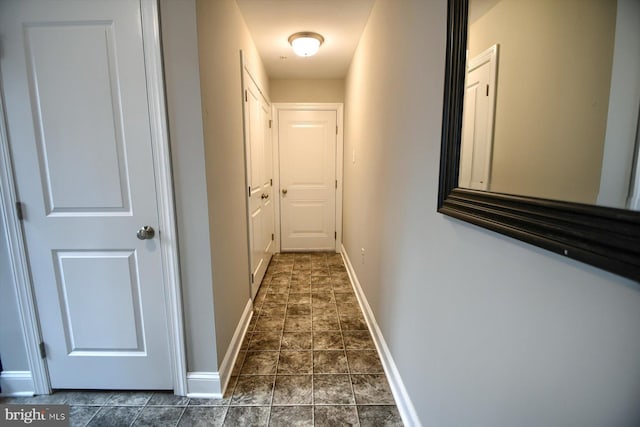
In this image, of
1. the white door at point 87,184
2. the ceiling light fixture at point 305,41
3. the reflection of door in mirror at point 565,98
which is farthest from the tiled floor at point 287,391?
the ceiling light fixture at point 305,41

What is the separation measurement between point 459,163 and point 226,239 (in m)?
1.35

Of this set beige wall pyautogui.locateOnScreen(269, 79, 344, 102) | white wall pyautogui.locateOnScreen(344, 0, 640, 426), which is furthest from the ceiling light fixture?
beige wall pyautogui.locateOnScreen(269, 79, 344, 102)

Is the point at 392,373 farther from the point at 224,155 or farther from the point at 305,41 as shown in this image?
the point at 305,41

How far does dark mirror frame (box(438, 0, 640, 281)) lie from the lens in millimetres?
390

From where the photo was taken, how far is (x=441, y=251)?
0.99 meters

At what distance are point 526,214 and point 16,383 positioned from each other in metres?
2.43

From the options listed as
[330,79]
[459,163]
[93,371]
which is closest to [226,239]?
[93,371]

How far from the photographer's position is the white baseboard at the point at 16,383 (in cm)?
147

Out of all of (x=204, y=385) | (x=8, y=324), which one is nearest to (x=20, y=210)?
(x=8, y=324)

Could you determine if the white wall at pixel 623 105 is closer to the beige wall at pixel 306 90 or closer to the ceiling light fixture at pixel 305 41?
the ceiling light fixture at pixel 305 41

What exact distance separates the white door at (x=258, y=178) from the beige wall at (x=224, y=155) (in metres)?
0.23

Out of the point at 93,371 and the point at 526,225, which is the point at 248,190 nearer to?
the point at 93,371

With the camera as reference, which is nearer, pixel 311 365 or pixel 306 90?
pixel 311 365

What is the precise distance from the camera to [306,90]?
12.2 ft
